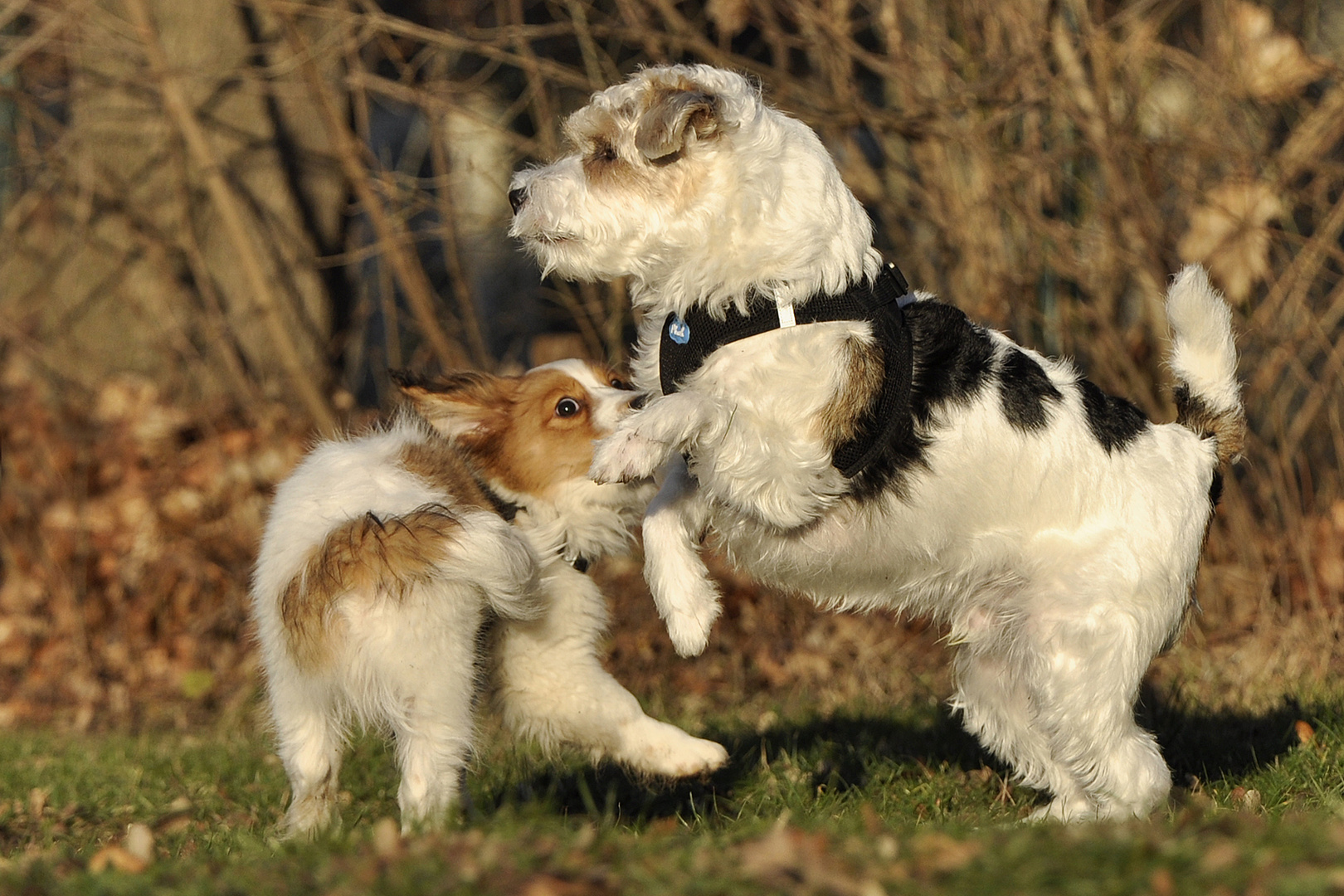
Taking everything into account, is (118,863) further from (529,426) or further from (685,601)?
(529,426)

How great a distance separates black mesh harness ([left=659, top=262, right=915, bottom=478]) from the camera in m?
3.82

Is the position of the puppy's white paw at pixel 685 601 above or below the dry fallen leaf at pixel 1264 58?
below

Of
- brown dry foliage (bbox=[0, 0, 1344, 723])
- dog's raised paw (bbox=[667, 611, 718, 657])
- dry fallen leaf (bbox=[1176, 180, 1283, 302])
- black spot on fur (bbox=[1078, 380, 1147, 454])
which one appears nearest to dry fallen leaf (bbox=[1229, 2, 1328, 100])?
brown dry foliage (bbox=[0, 0, 1344, 723])

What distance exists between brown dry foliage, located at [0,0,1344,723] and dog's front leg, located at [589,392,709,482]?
3.12 m

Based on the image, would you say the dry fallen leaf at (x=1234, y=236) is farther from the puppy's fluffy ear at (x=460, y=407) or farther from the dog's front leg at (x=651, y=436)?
the dog's front leg at (x=651, y=436)

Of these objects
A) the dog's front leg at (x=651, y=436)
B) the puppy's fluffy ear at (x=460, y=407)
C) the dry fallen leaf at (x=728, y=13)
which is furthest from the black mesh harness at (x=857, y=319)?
the dry fallen leaf at (x=728, y=13)

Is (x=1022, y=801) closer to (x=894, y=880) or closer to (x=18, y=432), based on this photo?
(x=894, y=880)

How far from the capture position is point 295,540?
13.5 feet

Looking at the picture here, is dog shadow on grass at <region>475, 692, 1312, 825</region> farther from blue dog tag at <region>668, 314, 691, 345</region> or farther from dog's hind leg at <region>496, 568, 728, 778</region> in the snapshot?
blue dog tag at <region>668, 314, 691, 345</region>

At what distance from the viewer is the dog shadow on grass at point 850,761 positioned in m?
4.58

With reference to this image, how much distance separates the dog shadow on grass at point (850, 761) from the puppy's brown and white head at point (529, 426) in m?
1.08

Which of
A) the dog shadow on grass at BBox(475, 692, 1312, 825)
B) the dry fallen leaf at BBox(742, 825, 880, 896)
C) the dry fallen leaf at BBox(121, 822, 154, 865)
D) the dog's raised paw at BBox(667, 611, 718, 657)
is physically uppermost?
the dry fallen leaf at BBox(742, 825, 880, 896)

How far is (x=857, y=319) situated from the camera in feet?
12.6

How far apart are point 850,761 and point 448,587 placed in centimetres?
181
